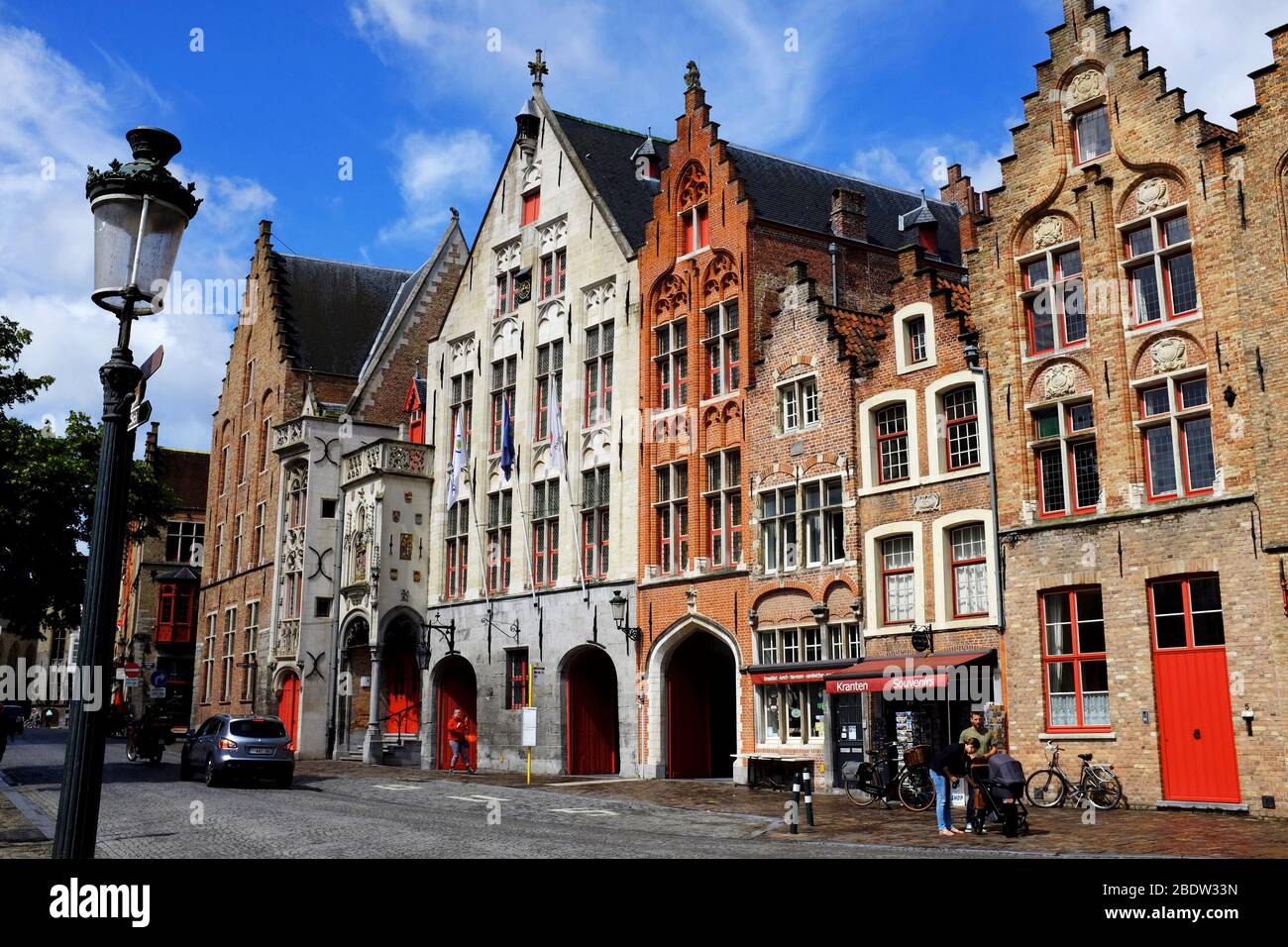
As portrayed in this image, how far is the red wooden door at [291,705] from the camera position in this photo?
4169 centimetres

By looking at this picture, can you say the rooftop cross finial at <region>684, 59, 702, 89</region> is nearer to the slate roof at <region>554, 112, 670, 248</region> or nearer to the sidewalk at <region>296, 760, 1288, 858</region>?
the slate roof at <region>554, 112, 670, 248</region>

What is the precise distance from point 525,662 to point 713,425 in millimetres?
9997

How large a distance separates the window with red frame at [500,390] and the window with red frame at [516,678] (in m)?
6.55

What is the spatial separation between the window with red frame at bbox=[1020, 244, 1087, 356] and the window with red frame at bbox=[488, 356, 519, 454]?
→ 17921mm

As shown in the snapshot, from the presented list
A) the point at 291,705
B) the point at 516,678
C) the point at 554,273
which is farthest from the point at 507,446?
the point at 291,705

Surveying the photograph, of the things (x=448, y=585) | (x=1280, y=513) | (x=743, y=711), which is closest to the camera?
(x=1280, y=513)

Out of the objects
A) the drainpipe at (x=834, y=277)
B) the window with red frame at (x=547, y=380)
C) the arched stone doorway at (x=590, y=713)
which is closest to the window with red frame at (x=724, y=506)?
the drainpipe at (x=834, y=277)

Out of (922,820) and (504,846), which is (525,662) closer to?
(922,820)

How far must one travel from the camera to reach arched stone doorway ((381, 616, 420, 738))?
131 feet

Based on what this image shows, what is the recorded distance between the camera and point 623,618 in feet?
98.9

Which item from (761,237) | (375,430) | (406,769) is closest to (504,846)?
(761,237)

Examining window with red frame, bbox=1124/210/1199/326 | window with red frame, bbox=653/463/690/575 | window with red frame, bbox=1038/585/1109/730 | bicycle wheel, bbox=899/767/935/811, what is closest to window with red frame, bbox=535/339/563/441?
window with red frame, bbox=653/463/690/575

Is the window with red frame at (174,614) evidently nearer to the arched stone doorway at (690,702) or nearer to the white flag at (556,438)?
the white flag at (556,438)
